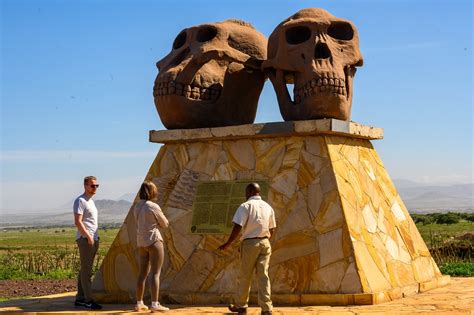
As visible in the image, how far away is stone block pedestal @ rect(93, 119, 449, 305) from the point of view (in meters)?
9.88

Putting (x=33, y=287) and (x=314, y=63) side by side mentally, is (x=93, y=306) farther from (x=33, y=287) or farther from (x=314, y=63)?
(x=33, y=287)

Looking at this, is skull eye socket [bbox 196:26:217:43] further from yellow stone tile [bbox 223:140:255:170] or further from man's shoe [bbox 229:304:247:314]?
man's shoe [bbox 229:304:247:314]

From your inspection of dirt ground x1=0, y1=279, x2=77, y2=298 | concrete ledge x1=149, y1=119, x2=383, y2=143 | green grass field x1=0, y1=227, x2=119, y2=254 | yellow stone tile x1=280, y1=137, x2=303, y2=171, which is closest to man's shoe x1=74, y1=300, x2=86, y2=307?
concrete ledge x1=149, y1=119, x2=383, y2=143

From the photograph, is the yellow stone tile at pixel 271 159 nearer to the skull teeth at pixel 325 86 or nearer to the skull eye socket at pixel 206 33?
the skull teeth at pixel 325 86

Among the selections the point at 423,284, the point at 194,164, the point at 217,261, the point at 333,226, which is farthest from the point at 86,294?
the point at 423,284

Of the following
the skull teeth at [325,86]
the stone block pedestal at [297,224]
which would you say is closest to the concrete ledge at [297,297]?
the stone block pedestal at [297,224]

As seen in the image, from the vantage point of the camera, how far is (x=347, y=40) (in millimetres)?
11531

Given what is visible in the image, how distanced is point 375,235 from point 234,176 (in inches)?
82.9

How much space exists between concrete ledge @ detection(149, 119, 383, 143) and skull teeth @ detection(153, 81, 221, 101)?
622 millimetres

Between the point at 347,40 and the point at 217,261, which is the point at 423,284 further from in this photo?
the point at 347,40

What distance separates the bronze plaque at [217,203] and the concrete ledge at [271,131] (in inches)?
26.4

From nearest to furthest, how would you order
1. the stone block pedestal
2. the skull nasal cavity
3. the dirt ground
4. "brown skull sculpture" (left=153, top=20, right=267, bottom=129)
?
the stone block pedestal < the skull nasal cavity < "brown skull sculpture" (left=153, top=20, right=267, bottom=129) < the dirt ground

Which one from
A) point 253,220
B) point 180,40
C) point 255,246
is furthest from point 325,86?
point 255,246

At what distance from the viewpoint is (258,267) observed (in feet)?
28.7
